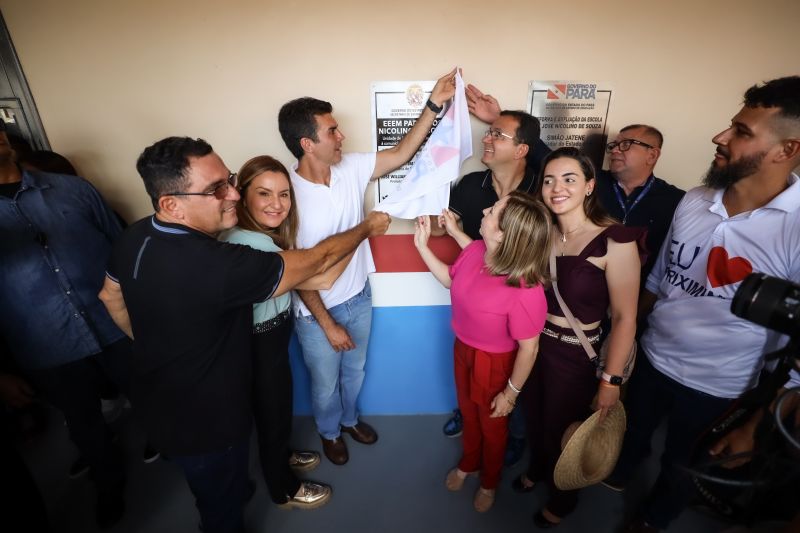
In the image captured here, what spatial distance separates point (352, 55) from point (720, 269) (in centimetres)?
198

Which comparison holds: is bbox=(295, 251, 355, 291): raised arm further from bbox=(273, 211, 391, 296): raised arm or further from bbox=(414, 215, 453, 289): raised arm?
bbox=(414, 215, 453, 289): raised arm

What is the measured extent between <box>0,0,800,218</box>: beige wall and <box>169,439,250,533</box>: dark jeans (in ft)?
5.39

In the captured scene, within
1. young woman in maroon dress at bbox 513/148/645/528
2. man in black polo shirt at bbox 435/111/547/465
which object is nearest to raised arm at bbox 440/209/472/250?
man in black polo shirt at bbox 435/111/547/465

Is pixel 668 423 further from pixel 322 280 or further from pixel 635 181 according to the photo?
pixel 322 280

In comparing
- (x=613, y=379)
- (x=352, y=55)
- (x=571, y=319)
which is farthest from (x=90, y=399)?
(x=613, y=379)

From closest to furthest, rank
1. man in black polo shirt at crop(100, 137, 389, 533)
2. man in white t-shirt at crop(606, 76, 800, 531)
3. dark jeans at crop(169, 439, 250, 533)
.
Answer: man in black polo shirt at crop(100, 137, 389, 533) < man in white t-shirt at crop(606, 76, 800, 531) < dark jeans at crop(169, 439, 250, 533)

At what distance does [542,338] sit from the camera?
1773 mm

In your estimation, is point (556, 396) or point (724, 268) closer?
point (724, 268)

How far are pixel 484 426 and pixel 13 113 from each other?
10.2 feet

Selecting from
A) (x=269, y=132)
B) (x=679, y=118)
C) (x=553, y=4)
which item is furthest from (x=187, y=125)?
(x=679, y=118)

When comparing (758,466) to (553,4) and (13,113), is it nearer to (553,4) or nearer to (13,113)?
(553,4)

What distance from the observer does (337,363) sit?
224cm

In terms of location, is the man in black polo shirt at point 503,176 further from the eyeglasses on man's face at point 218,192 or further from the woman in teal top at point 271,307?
the eyeglasses on man's face at point 218,192

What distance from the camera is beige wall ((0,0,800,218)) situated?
1934 millimetres
